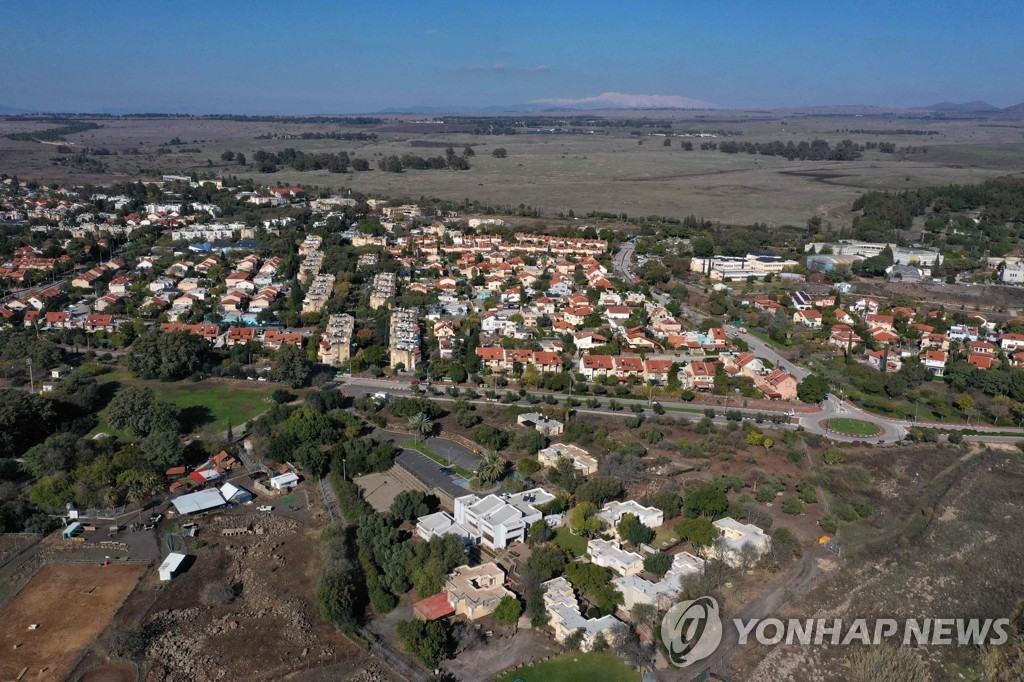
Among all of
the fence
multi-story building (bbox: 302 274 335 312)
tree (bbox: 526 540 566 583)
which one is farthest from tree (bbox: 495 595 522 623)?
multi-story building (bbox: 302 274 335 312)

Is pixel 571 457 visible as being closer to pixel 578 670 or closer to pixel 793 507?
pixel 793 507

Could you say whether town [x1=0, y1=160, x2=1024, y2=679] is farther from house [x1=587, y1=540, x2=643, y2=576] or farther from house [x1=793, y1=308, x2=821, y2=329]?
house [x1=793, y1=308, x2=821, y2=329]

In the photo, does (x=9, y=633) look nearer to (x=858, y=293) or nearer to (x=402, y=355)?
(x=402, y=355)

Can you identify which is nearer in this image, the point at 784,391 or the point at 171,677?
the point at 171,677

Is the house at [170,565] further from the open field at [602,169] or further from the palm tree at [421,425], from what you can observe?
the open field at [602,169]

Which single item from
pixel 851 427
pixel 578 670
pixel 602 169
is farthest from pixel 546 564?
pixel 602 169

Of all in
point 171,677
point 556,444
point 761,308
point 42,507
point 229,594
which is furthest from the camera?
point 761,308

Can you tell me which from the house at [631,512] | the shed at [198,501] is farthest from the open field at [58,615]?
the house at [631,512]

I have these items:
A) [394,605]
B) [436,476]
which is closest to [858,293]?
[436,476]
